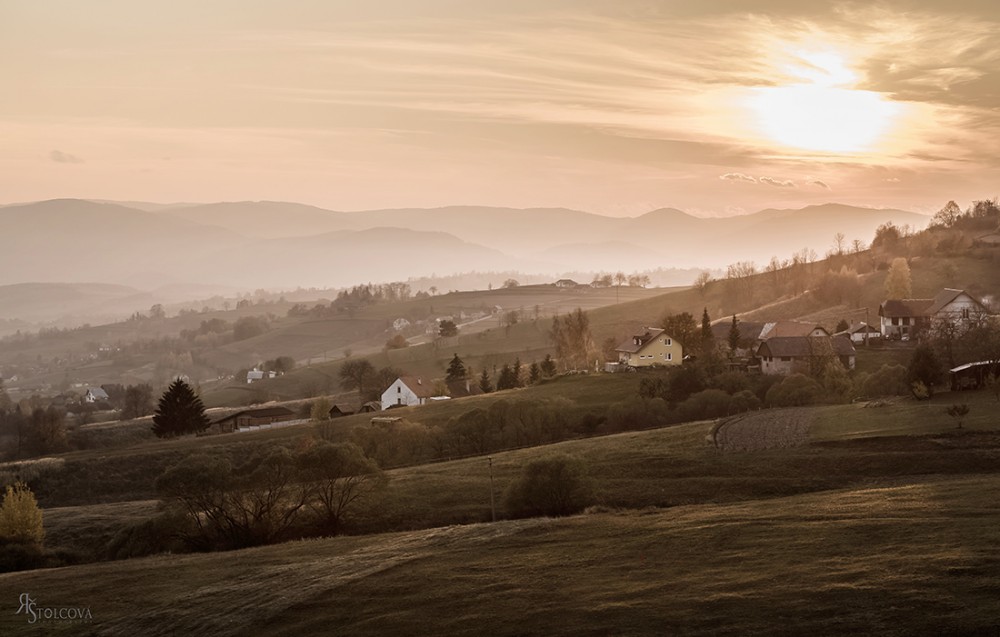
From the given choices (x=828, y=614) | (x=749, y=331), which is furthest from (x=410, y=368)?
(x=828, y=614)

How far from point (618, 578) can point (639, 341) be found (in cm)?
8615

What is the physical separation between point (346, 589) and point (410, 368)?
12564cm

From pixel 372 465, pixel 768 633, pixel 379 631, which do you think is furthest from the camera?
pixel 372 465

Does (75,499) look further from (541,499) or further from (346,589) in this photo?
(346,589)

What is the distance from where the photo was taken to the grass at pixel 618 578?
2517 cm

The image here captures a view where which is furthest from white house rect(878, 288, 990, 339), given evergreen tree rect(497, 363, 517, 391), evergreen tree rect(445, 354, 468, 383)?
evergreen tree rect(445, 354, 468, 383)

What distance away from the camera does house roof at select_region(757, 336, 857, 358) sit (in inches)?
3538

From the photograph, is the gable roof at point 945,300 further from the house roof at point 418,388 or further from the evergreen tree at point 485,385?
the house roof at point 418,388

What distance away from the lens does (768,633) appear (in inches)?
933

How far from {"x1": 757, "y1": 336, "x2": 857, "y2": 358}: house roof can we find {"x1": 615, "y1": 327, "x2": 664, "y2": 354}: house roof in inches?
641

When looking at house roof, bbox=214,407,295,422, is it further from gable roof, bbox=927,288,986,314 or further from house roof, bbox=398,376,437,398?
gable roof, bbox=927,288,986,314

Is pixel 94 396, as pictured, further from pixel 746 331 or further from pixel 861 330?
pixel 861 330

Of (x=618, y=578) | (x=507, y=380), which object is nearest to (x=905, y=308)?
(x=507, y=380)

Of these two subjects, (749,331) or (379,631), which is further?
(749,331)
